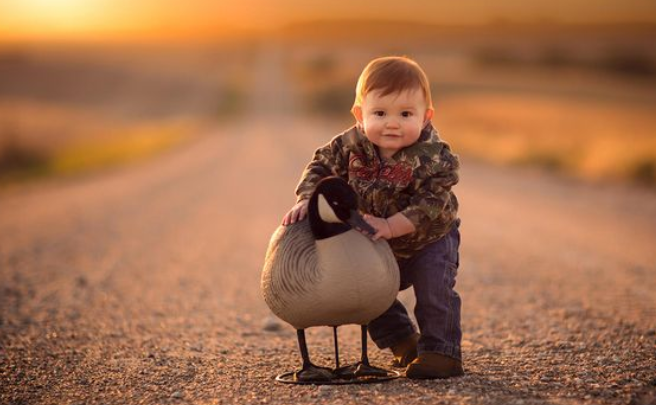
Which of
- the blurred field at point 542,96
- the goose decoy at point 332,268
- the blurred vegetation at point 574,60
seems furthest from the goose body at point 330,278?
the blurred vegetation at point 574,60

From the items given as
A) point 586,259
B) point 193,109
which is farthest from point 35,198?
point 193,109

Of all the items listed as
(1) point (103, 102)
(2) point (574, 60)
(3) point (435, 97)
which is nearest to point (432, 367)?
(3) point (435, 97)

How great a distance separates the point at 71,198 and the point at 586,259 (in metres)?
9.89

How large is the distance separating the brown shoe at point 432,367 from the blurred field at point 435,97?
12.2 meters

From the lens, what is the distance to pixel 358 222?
3471 mm

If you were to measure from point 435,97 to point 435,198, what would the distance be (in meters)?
53.7

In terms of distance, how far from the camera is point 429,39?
400 ft

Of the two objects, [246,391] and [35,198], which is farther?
[35,198]

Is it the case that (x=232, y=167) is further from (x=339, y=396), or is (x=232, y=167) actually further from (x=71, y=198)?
(x=339, y=396)

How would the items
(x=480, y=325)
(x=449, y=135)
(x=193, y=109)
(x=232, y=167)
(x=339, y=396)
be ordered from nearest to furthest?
(x=339, y=396) → (x=480, y=325) → (x=232, y=167) → (x=449, y=135) → (x=193, y=109)

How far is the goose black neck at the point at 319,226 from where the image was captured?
348cm

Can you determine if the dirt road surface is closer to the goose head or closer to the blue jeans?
the blue jeans

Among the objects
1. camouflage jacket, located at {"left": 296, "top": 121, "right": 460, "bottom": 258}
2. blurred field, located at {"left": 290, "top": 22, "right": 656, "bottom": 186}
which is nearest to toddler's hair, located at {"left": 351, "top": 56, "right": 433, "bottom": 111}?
camouflage jacket, located at {"left": 296, "top": 121, "right": 460, "bottom": 258}

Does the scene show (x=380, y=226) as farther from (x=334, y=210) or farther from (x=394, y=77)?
(x=394, y=77)
